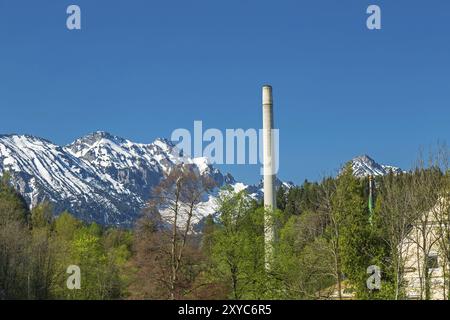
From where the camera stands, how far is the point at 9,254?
49.7 metres

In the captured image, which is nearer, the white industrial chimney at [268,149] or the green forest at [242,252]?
the green forest at [242,252]

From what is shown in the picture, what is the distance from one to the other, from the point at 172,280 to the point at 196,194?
5412 millimetres

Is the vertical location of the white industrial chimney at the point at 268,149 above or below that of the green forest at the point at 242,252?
above

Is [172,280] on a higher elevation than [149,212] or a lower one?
lower

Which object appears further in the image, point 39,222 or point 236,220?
point 39,222

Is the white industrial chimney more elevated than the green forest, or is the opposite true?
the white industrial chimney

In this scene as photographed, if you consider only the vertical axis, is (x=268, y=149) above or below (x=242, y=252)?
above

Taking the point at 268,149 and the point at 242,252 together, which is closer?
the point at 242,252

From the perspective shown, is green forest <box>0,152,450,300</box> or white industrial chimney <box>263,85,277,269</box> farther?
white industrial chimney <box>263,85,277,269</box>
